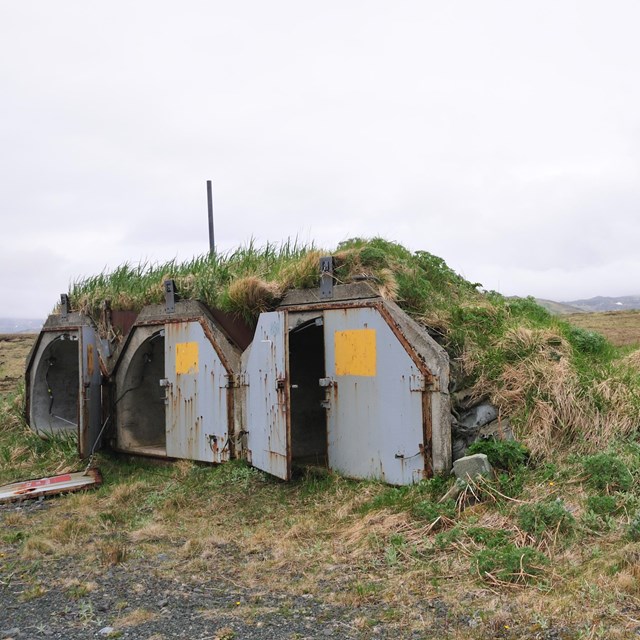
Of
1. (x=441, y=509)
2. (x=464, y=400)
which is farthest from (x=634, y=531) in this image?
(x=464, y=400)

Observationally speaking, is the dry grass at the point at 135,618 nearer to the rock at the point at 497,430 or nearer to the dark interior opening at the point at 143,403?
the rock at the point at 497,430

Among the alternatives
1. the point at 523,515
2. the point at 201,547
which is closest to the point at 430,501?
the point at 523,515

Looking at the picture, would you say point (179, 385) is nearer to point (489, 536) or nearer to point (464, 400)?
point (464, 400)

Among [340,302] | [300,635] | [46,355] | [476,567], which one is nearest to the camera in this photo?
[300,635]

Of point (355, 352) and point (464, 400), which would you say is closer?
point (464, 400)

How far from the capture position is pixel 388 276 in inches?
287

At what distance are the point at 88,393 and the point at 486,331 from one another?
16.3 ft

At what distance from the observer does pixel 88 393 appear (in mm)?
8828

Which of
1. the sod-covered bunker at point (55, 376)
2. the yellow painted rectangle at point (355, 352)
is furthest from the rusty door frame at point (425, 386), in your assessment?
the sod-covered bunker at point (55, 376)

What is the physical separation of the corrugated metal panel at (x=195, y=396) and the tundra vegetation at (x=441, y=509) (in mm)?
296

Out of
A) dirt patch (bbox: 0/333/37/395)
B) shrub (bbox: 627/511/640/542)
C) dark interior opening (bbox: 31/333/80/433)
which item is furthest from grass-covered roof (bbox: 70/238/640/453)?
dirt patch (bbox: 0/333/37/395)

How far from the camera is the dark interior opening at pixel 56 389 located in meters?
10.9

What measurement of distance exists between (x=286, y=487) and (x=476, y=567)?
9.60 ft

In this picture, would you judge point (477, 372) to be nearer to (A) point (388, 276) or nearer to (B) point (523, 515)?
(A) point (388, 276)
